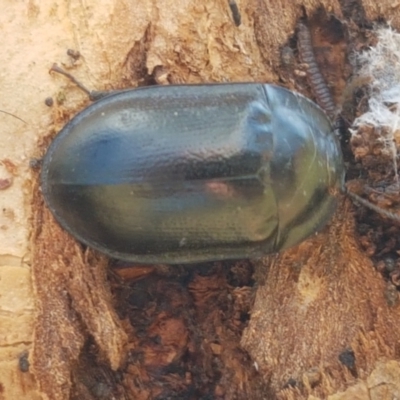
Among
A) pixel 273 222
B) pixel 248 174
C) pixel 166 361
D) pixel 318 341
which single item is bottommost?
pixel 166 361

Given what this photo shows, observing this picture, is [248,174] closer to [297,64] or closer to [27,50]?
[297,64]

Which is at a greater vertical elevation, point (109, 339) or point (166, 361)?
point (109, 339)

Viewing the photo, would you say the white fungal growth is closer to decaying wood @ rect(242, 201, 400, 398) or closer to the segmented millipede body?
the segmented millipede body

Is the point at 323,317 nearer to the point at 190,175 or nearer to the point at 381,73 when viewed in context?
the point at 190,175

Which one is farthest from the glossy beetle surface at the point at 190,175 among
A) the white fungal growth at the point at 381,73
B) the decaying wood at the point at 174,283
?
the white fungal growth at the point at 381,73

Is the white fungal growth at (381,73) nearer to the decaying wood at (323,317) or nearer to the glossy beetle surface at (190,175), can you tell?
the glossy beetle surface at (190,175)

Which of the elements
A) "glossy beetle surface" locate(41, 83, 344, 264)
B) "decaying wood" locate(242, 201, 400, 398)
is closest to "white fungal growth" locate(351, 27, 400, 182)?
"glossy beetle surface" locate(41, 83, 344, 264)

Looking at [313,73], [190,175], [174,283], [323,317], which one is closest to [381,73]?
[313,73]

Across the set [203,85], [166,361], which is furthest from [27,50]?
[166,361]
